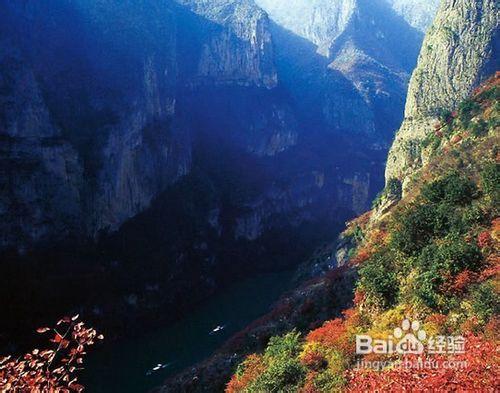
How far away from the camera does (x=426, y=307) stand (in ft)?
52.3

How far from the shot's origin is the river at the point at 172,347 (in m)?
47.6

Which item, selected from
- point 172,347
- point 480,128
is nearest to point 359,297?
point 480,128

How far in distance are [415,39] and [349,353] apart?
201 meters

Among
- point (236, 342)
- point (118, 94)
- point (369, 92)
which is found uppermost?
point (369, 92)

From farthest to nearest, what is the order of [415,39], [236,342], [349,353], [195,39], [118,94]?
[415,39] < [195,39] < [118,94] < [236,342] < [349,353]

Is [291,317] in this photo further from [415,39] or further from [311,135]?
[415,39]

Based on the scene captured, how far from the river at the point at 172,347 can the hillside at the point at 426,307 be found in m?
30.2

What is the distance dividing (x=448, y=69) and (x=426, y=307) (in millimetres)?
49895

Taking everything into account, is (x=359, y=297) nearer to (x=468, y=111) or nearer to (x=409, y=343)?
(x=409, y=343)

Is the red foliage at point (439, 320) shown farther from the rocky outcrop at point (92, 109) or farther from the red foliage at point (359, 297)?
the rocky outcrop at point (92, 109)

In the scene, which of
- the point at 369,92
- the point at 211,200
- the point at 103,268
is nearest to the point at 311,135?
the point at 369,92

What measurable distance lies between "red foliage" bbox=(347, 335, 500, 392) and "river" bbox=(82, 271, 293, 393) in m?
39.8

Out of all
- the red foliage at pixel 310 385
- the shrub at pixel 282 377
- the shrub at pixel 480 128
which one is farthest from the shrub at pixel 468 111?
the red foliage at pixel 310 385

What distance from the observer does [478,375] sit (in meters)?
9.65
